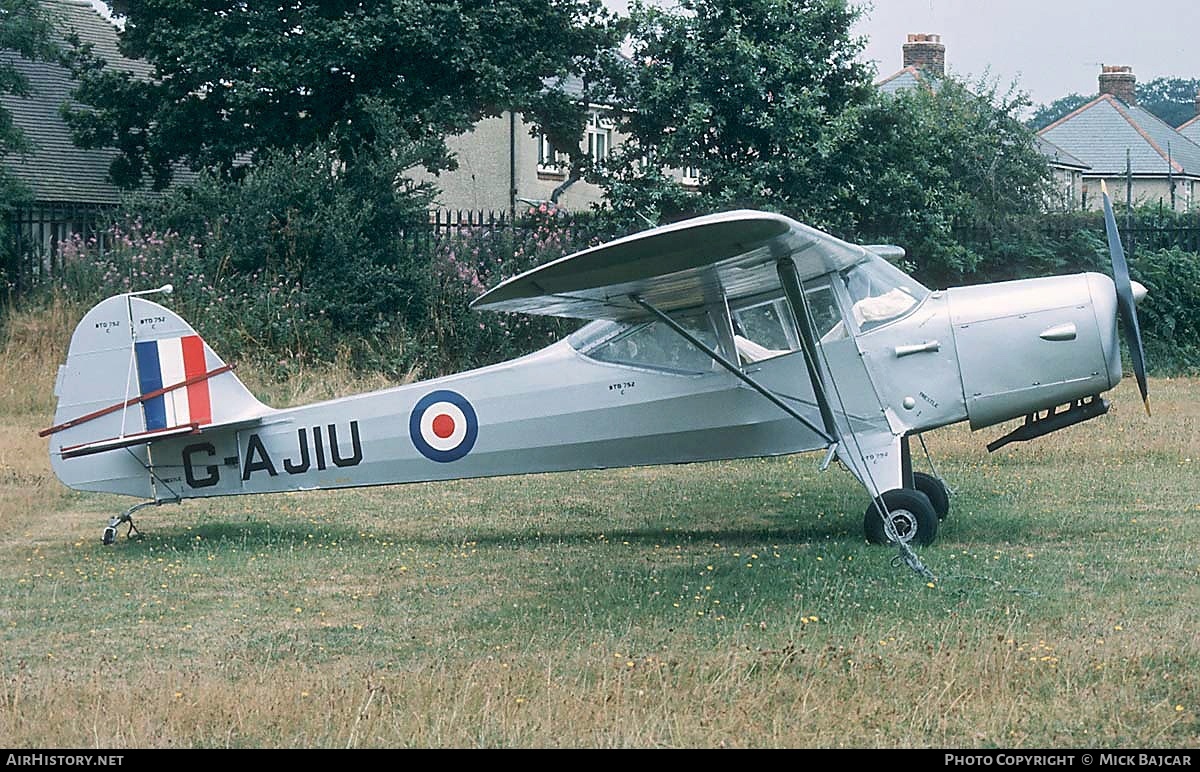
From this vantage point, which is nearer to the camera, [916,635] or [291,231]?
[916,635]

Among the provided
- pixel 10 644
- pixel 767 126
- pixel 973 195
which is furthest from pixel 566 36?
pixel 10 644

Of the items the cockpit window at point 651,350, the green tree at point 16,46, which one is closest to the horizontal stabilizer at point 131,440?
the cockpit window at point 651,350

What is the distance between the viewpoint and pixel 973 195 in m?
23.7

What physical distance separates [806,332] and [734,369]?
0.52 metres

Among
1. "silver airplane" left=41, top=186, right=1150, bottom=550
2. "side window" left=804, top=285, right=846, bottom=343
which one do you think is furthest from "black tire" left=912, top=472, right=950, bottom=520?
"side window" left=804, top=285, right=846, bottom=343

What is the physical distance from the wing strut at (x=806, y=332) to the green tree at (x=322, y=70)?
12.5 meters

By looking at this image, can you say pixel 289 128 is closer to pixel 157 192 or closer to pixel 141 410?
pixel 157 192

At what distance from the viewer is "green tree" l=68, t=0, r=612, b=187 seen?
20.9 metres

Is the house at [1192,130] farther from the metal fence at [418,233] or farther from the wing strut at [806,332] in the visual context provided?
the wing strut at [806,332]

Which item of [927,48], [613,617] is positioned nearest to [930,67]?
[927,48]

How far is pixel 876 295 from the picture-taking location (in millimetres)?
9383

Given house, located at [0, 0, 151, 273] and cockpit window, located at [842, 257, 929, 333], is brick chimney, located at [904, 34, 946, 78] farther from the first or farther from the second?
cockpit window, located at [842, 257, 929, 333]

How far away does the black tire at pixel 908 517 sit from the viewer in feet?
29.1

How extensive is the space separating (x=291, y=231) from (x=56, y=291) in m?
3.27
